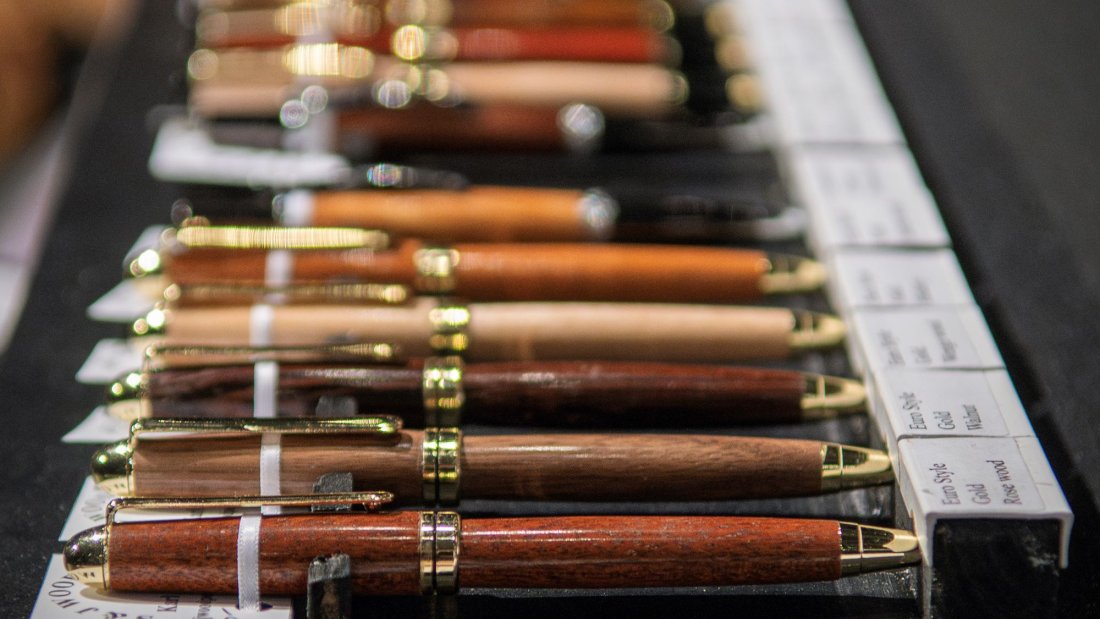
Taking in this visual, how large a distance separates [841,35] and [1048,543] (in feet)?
2.11

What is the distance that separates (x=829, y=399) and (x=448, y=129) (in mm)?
453

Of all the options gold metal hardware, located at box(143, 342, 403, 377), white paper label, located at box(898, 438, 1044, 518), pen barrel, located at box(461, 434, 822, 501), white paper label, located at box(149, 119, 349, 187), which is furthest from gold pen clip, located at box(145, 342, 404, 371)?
white paper label, located at box(898, 438, 1044, 518)

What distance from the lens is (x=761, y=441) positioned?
77cm

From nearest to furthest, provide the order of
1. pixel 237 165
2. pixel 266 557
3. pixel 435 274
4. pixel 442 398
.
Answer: pixel 266 557 → pixel 442 398 → pixel 435 274 → pixel 237 165

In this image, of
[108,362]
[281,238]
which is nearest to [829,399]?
[281,238]

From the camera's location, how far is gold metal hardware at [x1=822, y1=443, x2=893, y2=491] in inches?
29.4

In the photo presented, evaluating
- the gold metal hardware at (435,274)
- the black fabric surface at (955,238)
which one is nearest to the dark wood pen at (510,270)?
the gold metal hardware at (435,274)

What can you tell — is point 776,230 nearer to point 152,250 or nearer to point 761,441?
point 761,441

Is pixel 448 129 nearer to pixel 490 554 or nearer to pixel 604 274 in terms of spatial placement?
pixel 604 274

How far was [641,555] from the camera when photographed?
2.29 feet

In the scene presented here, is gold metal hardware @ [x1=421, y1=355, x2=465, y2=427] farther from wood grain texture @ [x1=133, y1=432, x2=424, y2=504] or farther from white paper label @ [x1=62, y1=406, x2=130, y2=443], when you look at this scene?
white paper label @ [x1=62, y1=406, x2=130, y2=443]

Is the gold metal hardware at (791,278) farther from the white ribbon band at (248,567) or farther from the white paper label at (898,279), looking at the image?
the white ribbon band at (248,567)

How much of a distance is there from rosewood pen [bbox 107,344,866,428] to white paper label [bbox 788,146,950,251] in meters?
0.15

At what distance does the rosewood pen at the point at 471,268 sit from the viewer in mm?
906
